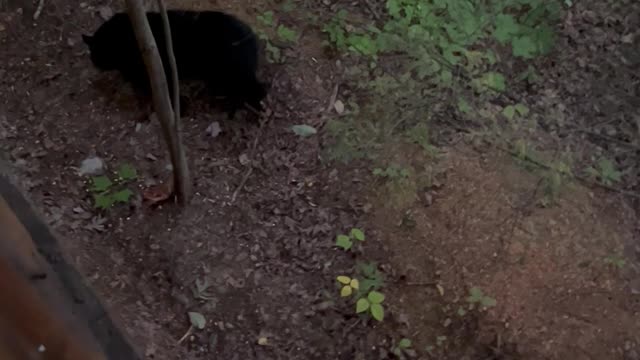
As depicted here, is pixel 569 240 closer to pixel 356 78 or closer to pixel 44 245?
pixel 356 78

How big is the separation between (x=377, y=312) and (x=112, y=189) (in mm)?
1672

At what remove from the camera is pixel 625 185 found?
197 inches

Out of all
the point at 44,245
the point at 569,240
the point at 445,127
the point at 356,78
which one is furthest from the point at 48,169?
the point at 44,245

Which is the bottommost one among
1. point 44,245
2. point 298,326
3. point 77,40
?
point 298,326

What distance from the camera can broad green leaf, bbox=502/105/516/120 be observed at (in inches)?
206

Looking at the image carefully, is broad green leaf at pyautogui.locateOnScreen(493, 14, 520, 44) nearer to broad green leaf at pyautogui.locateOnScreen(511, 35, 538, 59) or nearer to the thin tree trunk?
broad green leaf at pyautogui.locateOnScreen(511, 35, 538, 59)

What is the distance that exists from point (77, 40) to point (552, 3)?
3405 millimetres

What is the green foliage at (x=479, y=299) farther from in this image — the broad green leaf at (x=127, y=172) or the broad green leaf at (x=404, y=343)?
the broad green leaf at (x=127, y=172)

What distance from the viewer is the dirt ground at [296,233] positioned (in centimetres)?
416

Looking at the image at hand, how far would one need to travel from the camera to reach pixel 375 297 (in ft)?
14.0

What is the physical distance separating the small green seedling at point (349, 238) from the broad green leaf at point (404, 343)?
0.62 meters

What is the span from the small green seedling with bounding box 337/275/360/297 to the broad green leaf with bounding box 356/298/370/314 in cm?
9

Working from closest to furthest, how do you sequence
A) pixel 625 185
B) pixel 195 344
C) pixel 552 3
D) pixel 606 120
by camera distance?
pixel 195 344 < pixel 625 185 < pixel 606 120 < pixel 552 3

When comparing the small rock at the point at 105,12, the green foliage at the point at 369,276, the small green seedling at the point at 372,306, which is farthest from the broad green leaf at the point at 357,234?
the small rock at the point at 105,12
